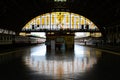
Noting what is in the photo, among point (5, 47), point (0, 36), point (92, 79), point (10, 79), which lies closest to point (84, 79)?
point (92, 79)

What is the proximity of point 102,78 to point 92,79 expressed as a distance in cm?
48

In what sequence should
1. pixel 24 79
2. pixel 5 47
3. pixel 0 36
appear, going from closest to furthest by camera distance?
pixel 24 79, pixel 0 36, pixel 5 47

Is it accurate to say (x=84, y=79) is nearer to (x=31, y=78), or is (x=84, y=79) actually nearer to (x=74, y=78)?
(x=74, y=78)

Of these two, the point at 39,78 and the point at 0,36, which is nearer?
the point at 39,78

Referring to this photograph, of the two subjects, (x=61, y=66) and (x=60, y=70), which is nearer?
(x=60, y=70)

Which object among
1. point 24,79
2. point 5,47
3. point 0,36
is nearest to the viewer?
point 24,79

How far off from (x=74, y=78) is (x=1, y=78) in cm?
265

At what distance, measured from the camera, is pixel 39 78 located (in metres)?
10.7

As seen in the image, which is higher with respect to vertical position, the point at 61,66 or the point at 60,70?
the point at 60,70

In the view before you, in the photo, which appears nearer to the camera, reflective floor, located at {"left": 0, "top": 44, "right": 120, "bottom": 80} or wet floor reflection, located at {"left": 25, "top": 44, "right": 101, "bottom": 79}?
reflective floor, located at {"left": 0, "top": 44, "right": 120, "bottom": 80}

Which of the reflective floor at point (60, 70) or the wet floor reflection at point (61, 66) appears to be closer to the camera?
the reflective floor at point (60, 70)

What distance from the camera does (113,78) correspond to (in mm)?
10742

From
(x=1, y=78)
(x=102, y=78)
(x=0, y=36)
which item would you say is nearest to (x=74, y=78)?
(x=102, y=78)

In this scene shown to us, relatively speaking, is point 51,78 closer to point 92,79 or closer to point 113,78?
point 92,79
